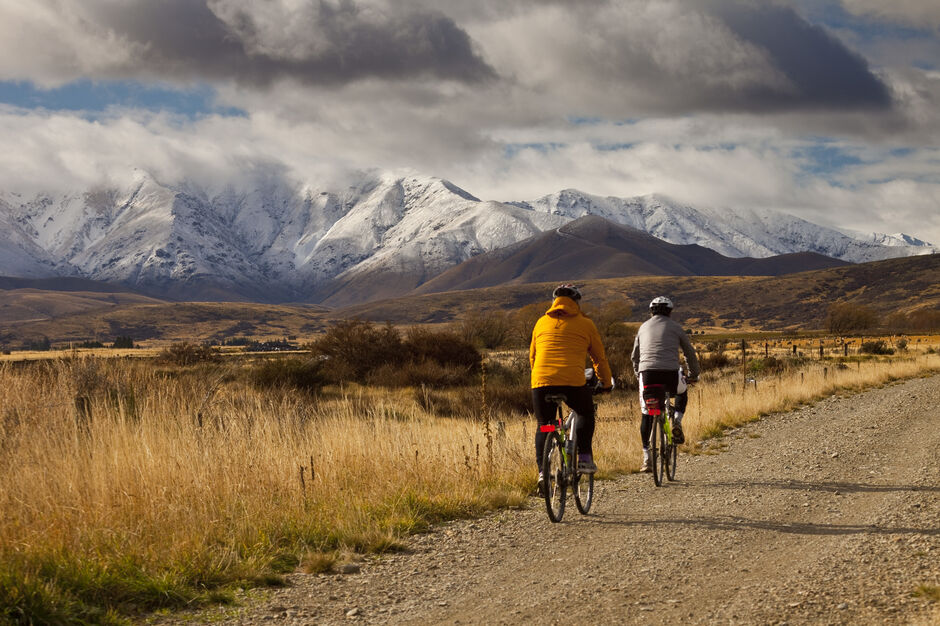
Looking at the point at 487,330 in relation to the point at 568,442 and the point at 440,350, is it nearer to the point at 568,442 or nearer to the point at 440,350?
the point at 440,350

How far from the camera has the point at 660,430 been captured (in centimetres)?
1062

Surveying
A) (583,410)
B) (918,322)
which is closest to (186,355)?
(583,410)

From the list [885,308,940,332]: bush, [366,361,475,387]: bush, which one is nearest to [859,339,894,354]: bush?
[366,361,475,387]: bush

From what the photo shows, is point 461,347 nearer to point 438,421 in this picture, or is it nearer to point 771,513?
point 438,421

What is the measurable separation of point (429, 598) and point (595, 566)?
1.51 m

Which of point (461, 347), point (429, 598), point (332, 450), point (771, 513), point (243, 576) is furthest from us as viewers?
point (461, 347)

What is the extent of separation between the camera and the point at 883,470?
37.3 feet

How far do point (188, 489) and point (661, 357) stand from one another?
5883 millimetres

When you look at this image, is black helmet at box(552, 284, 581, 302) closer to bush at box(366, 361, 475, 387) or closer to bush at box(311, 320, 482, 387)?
bush at box(366, 361, 475, 387)

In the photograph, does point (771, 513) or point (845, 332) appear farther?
point (845, 332)

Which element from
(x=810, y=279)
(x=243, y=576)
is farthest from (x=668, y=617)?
(x=810, y=279)

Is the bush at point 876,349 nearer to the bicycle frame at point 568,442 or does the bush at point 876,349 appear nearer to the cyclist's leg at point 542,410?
the bicycle frame at point 568,442

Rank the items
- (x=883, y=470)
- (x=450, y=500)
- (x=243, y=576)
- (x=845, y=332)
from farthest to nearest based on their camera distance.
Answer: (x=845, y=332), (x=883, y=470), (x=450, y=500), (x=243, y=576)

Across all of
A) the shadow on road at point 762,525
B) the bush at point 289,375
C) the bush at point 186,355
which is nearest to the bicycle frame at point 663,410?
the shadow on road at point 762,525
